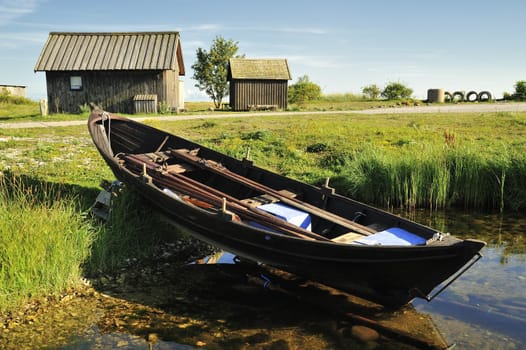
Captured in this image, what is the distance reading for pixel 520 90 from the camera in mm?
39250

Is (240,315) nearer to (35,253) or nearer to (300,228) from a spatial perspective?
(300,228)

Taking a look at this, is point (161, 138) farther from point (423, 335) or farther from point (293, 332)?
point (423, 335)

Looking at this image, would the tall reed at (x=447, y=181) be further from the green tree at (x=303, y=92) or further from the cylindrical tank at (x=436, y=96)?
the green tree at (x=303, y=92)

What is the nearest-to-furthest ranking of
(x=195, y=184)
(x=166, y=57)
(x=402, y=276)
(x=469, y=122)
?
(x=402, y=276), (x=195, y=184), (x=469, y=122), (x=166, y=57)

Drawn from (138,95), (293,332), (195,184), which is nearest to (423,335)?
(293,332)

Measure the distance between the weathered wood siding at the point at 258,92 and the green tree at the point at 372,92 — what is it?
14.4 m

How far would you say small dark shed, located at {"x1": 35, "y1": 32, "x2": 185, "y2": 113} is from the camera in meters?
28.0

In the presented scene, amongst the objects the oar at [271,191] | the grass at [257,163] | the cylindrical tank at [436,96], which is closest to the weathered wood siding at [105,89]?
the grass at [257,163]

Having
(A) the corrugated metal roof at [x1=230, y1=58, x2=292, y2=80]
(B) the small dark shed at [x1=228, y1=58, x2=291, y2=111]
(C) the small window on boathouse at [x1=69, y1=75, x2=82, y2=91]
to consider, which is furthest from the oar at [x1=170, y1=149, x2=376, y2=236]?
(A) the corrugated metal roof at [x1=230, y1=58, x2=292, y2=80]

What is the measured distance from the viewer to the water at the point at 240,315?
5.65 m

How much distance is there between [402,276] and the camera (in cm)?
581

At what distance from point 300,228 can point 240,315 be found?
1.44m

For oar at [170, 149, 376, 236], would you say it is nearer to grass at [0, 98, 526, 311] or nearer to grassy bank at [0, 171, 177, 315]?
grass at [0, 98, 526, 311]

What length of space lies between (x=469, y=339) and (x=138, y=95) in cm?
2571
